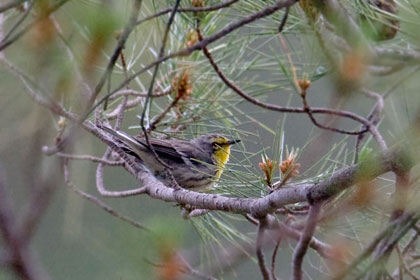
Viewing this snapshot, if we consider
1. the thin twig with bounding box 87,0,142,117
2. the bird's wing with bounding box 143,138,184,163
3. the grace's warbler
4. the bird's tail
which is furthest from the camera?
the bird's wing with bounding box 143,138,184,163

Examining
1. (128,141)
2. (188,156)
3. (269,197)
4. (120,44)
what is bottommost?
(188,156)

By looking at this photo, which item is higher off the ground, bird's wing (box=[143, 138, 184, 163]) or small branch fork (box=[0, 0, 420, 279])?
small branch fork (box=[0, 0, 420, 279])

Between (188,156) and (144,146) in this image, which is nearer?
(144,146)

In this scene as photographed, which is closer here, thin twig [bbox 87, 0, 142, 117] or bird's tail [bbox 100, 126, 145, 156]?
thin twig [bbox 87, 0, 142, 117]

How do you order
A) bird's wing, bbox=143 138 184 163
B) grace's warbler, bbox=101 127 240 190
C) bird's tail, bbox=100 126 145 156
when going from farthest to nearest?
bird's wing, bbox=143 138 184 163
grace's warbler, bbox=101 127 240 190
bird's tail, bbox=100 126 145 156

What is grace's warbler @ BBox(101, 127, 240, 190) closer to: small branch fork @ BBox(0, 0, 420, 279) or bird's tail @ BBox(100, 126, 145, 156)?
bird's tail @ BBox(100, 126, 145, 156)

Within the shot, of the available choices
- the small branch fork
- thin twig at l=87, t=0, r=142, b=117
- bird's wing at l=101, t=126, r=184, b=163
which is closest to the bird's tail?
bird's wing at l=101, t=126, r=184, b=163

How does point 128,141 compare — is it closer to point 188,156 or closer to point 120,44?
point 188,156

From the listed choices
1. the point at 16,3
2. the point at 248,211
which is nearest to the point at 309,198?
the point at 248,211

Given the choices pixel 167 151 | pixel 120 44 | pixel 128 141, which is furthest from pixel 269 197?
pixel 167 151

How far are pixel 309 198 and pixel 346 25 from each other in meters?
0.38

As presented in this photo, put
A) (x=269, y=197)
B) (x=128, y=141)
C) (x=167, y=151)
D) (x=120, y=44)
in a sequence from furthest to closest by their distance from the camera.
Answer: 1. (x=167, y=151)
2. (x=128, y=141)
3. (x=269, y=197)
4. (x=120, y=44)

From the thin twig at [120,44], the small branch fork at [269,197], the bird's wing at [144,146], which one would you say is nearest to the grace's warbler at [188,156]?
the bird's wing at [144,146]

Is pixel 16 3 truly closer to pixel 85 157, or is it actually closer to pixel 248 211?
pixel 248 211
